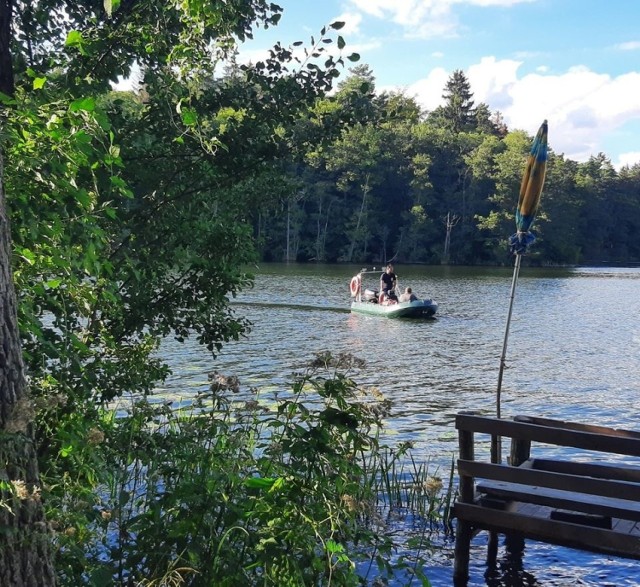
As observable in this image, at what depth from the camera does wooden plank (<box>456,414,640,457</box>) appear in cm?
531

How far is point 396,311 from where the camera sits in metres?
28.7

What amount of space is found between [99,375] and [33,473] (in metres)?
2.44

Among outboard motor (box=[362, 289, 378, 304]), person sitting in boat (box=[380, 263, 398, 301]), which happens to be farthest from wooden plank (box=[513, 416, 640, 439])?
outboard motor (box=[362, 289, 378, 304])

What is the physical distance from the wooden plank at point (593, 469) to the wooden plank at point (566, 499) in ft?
0.94

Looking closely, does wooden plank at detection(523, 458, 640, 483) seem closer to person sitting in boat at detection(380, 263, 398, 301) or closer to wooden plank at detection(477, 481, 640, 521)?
wooden plank at detection(477, 481, 640, 521)

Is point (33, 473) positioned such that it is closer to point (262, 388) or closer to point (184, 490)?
point (184, 490)

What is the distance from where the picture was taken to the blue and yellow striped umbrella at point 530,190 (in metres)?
7.47

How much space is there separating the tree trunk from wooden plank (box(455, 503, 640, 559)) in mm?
3722

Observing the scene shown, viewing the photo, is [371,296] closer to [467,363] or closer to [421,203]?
[467,363]

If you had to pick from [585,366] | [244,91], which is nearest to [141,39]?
[244,91]

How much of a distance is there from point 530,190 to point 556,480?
10.3 feet

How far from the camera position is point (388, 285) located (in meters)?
30.8

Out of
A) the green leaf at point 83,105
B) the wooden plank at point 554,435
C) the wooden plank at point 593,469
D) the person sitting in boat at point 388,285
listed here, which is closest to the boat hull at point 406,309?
the person sitting in boat at point 388,285

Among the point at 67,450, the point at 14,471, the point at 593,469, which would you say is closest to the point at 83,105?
the point at 14,471
